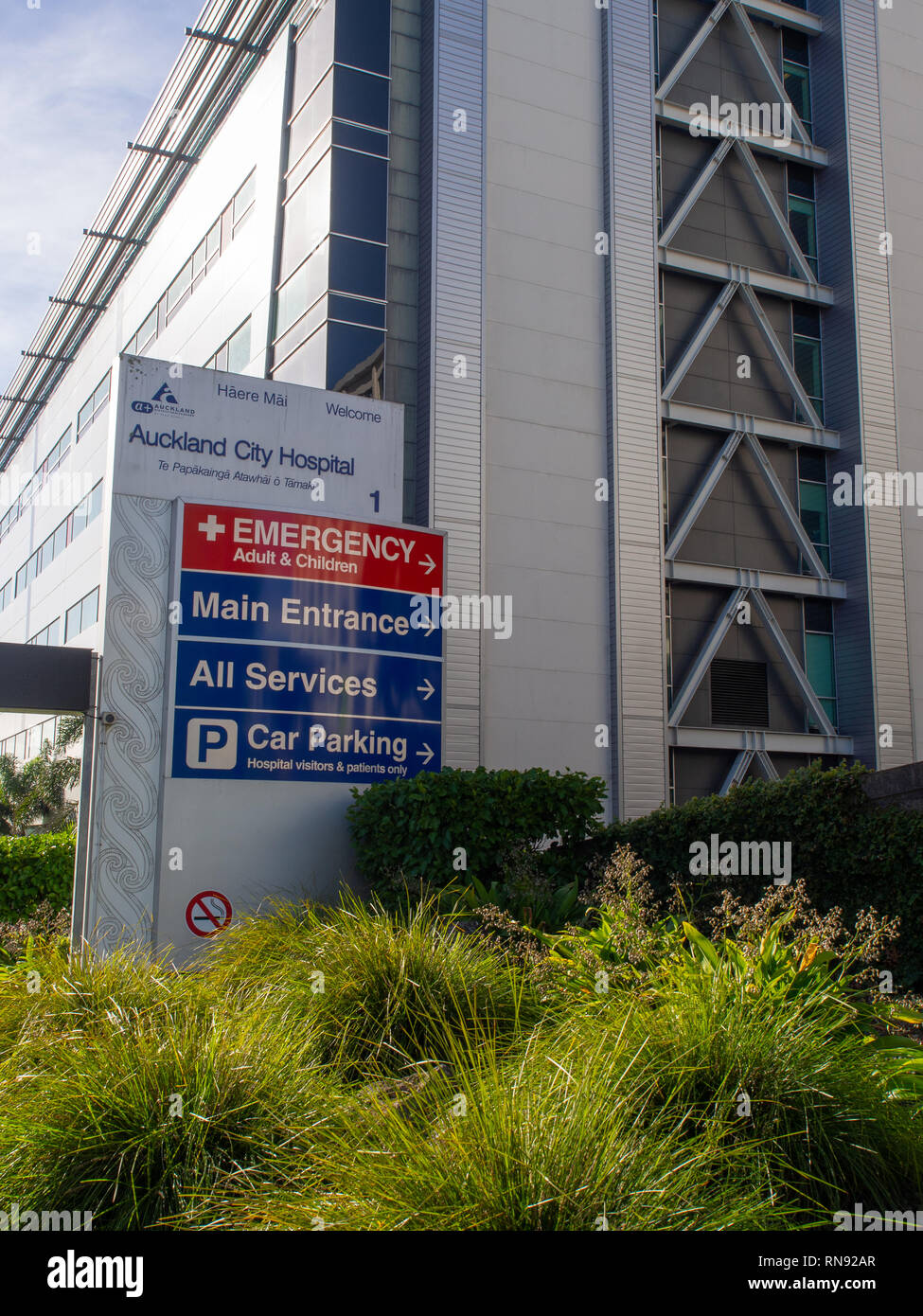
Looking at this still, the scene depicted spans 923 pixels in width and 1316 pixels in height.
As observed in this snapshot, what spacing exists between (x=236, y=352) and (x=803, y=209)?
15.1 m

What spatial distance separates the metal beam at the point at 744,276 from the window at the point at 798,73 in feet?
15.1

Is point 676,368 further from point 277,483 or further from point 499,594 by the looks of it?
point 277,483

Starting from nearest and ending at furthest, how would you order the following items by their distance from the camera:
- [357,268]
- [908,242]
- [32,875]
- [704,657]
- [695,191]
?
[32,875] < [357,268] < [704,657] < [695,191] < [908,242]

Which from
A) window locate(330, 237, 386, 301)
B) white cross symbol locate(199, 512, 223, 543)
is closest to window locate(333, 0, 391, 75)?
window locate(330, 237, 386, 301)

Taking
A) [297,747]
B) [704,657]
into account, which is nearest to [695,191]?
[704,657]

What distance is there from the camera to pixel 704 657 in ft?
83.5

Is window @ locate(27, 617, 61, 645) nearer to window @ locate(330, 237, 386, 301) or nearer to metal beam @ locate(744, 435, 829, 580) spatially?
window @ locate(330, 237, 386, 301)

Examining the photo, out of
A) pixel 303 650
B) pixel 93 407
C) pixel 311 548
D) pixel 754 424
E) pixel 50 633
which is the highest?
pixel 93 407

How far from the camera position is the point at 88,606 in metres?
36.6

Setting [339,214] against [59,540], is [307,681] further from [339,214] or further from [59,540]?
[59,540]

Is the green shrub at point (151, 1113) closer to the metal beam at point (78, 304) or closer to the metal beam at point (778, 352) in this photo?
the metal beam at point (778, 352)

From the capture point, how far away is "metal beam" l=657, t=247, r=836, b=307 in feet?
88.1

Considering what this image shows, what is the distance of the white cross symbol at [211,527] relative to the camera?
1258 centimetres

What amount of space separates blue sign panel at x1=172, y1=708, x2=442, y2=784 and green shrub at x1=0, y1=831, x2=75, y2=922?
10571 mm
